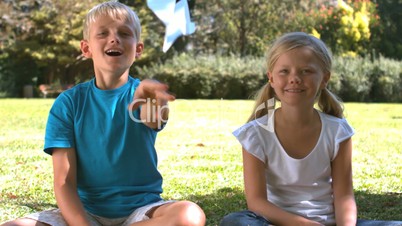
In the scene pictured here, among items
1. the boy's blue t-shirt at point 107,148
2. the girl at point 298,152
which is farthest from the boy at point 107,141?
the girl at point 298,152

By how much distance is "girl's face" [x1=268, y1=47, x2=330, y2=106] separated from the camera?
2.53 meters

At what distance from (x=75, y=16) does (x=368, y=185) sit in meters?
18.0

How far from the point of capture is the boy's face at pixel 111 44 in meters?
2.46

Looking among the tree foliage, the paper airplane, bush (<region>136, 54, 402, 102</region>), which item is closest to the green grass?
the paper airplane

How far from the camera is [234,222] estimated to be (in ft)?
8.13

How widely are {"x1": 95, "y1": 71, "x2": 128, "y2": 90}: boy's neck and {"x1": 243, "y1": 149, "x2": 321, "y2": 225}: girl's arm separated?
621 mm

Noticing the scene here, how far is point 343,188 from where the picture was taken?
100 inches

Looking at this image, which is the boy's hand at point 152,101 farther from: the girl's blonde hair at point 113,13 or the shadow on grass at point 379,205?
the shadow on grass at point 379,205

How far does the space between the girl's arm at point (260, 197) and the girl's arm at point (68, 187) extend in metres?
0.71

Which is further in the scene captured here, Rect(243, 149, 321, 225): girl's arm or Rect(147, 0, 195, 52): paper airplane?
Rect(147, 0, 195, 52): paper airplane

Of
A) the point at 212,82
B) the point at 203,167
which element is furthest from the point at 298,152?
the point at 212,82

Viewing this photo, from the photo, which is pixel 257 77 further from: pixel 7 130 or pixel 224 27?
pixel 7 130

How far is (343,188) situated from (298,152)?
247 millimetres

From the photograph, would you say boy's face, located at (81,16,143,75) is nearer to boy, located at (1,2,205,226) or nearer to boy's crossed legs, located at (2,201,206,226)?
boy, located at (1,2,205,226)
